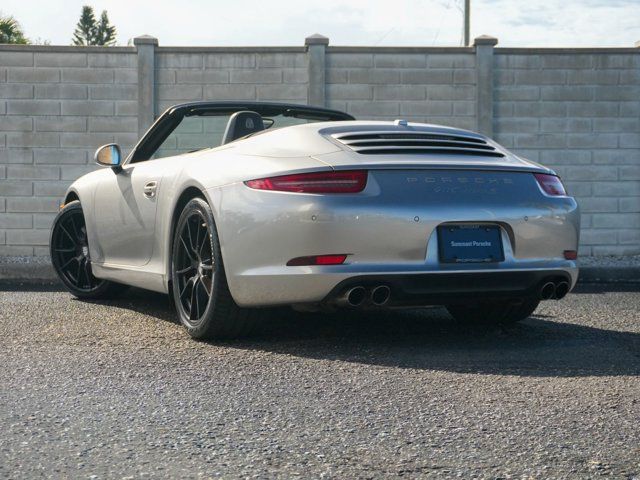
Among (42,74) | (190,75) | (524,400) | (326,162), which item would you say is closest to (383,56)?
(190,75)

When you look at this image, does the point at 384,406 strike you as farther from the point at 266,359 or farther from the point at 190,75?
the point at 190,75

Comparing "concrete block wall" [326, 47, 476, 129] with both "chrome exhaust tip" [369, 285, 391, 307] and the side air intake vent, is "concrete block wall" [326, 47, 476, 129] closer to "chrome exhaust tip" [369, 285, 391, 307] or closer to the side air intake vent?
the side air intake vent

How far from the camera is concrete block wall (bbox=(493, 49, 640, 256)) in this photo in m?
12.4

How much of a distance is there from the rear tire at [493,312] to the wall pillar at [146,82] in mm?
7009

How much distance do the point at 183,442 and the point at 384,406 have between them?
0.82 m

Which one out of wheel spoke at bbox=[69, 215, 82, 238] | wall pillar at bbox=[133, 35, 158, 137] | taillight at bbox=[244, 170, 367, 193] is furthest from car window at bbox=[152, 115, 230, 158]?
wall pillar at bbox=[133, 35, 158, 137]

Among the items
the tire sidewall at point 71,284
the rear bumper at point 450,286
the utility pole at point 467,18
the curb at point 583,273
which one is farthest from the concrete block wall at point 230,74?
the utility pole at point 467,18

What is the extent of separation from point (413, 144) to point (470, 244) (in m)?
0.61

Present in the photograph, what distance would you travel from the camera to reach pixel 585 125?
12.5 metres

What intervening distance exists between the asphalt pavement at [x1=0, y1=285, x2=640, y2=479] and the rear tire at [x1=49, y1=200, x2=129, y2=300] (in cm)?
115

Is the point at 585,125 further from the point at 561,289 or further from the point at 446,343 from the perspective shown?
the point at 446,343

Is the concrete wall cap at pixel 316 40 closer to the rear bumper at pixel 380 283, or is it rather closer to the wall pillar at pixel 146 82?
the wall pillar at pixel 146 82

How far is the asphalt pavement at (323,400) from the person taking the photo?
3008 mm

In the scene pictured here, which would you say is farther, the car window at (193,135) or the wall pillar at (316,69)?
the wall pillar at (316,69)
